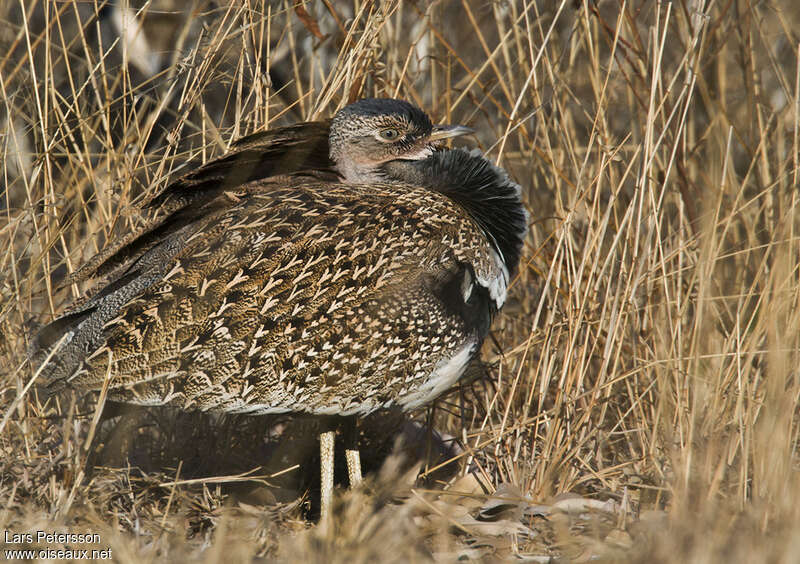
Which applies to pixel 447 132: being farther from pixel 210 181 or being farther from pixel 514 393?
pixel 514 393

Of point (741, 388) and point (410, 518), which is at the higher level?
point (741, 388)

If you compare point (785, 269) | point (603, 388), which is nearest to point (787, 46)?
point (785, 269)

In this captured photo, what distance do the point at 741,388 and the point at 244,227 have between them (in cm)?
180

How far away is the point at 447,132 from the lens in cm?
351

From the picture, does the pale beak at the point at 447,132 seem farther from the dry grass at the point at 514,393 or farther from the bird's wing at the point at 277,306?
the bird's wing at the point at 277,306

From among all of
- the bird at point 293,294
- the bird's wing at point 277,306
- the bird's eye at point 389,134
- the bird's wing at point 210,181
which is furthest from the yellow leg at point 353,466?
the bird's eye at point 389,134

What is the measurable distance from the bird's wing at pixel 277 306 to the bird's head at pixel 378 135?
392mm

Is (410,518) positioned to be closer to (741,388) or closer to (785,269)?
(741,388)

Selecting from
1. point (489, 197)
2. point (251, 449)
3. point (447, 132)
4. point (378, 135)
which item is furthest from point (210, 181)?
point (251, 449)

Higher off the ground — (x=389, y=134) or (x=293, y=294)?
(x=389, y=134)

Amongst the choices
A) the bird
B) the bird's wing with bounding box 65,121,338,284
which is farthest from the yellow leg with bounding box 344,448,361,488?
the bird's wing with bounding box 65,121,338,284

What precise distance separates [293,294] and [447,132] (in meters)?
1.00

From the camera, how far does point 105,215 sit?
3.73m

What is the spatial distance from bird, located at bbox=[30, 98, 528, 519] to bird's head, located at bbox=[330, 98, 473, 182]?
0.02 meters
